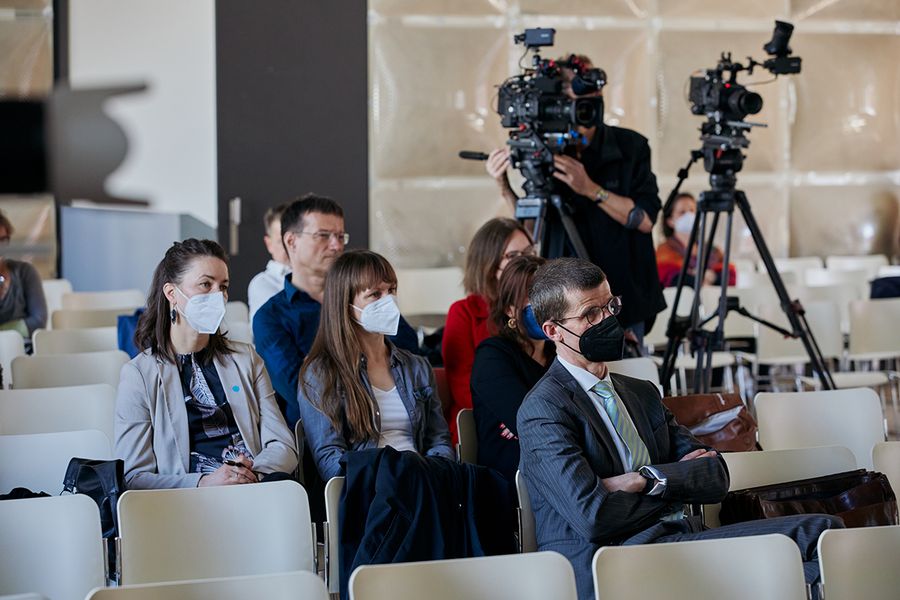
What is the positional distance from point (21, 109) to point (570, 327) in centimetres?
561

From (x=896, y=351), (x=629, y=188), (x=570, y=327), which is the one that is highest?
(x=629, y=188)

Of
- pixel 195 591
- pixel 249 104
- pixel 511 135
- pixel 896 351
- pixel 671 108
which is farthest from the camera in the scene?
pixel 671 108

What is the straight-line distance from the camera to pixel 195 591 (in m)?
1.93

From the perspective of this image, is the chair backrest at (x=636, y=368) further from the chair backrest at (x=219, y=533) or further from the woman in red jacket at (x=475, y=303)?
the chair backrest at (x=219, y=533)

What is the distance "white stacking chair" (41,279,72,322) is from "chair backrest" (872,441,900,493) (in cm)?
495

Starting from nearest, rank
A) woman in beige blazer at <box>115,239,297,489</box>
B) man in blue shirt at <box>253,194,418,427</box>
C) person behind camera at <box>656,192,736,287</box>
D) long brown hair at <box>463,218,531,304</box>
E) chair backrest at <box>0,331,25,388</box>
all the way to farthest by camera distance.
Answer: woman in beige blazer at <box>115,239,297,489</box>, man in blue shirt at <box>253,194,418,427</box>, long brown hair at <box>463,218,531,304</box>, chair backrest at <box>0,331,25,388</box>, person behind camera at <box>656,192,736,287</box>

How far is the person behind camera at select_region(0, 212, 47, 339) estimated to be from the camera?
5527 mm

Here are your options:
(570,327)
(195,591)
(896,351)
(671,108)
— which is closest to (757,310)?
(896,351)

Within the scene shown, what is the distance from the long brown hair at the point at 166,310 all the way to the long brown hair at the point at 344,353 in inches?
11.1

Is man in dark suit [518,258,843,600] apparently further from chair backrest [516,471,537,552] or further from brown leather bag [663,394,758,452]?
brown leather bag [663,394,758,452]

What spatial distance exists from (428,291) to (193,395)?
4.14 m

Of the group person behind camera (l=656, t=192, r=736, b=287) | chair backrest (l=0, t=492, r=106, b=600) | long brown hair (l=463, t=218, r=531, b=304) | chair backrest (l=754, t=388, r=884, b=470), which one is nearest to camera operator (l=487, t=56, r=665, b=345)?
long brown hair (l=463, t=218, r=531, b=304)

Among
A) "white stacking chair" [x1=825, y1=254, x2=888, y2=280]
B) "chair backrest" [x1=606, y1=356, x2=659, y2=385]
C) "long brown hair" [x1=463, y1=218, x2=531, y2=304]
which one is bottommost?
"chair backrest" [x1=606, y1=356, x2=659, y2=385]

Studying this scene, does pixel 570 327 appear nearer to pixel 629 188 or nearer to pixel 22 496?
pixel 22 496
